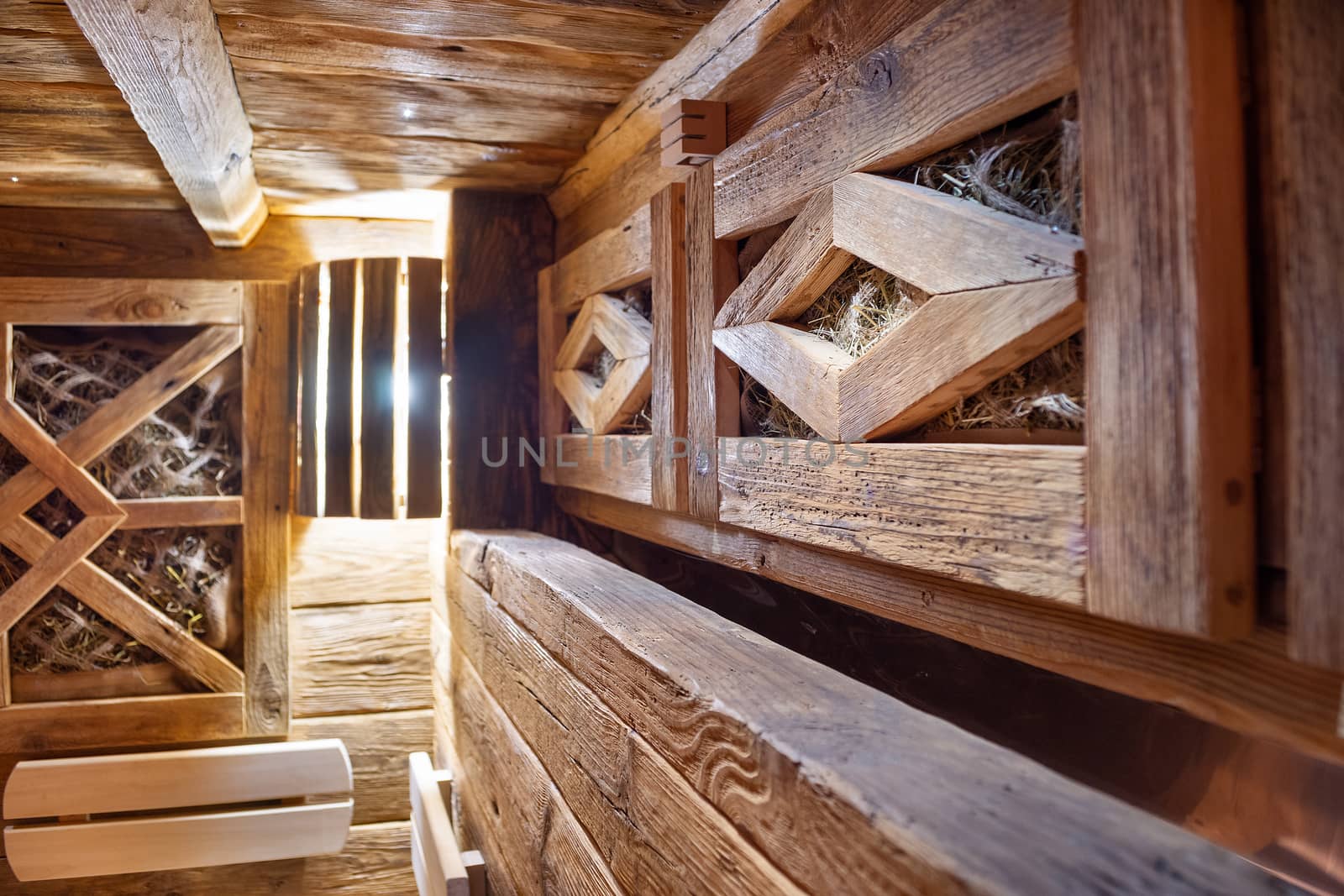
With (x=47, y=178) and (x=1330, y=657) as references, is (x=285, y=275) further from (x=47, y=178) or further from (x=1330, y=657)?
(x=1330, y=657)

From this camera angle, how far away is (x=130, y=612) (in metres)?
2.77

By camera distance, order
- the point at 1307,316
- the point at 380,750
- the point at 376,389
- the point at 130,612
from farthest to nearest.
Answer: the point at 380,750
the point at 130,612
the point at 376,389
the point at 1307,316

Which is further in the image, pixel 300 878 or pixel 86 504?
pixel 300 878

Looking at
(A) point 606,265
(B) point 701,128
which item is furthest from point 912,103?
(A) point 606,265

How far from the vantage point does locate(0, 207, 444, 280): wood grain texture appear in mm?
2805

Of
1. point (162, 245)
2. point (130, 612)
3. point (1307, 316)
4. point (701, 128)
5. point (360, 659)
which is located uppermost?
point (162, 245)

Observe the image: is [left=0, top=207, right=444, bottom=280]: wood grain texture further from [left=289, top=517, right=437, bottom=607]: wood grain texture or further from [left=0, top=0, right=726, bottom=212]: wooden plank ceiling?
[left=289, top=517, right=437, bottom=607]: wood grain texture

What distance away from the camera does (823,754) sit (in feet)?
2.61

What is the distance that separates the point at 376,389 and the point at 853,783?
217cm

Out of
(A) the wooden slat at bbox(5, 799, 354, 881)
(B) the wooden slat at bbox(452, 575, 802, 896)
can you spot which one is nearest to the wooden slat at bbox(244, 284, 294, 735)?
(A) the wooden slat at bbox(5, 799, 354, 881)

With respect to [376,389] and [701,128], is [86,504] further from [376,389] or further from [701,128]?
[701,128]

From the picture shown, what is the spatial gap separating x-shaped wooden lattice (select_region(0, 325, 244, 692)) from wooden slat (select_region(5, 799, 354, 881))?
1.51 ft

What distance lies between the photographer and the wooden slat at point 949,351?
34.3 inches

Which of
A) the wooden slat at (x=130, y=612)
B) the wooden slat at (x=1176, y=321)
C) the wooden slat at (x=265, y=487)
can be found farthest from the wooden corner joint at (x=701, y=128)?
the wooden slat at (x=130, y=612)
